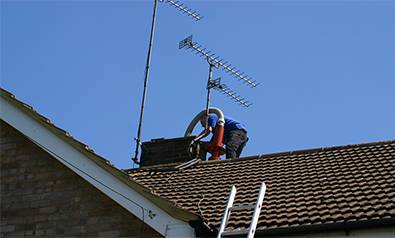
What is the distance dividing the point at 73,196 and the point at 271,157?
3857 mm

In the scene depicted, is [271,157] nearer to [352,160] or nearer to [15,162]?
[352,160]

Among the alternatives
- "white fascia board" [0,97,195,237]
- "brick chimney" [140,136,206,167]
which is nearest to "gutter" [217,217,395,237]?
"white fascia board" [0,97,195,237]

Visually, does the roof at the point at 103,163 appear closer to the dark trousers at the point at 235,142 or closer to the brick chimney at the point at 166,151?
the brick chimney at the point at 166,151

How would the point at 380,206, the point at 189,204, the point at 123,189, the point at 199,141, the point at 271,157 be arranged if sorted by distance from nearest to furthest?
the point at 380,206 < the point at 123,189 < the point at 189,204 < the point at 271,157 < the point at 199,141

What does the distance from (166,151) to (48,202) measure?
3871 mm

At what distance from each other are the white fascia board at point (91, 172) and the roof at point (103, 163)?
0.05 m

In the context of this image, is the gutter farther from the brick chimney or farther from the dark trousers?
the dark trousers

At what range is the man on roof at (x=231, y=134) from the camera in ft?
48.1

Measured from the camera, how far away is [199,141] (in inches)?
559

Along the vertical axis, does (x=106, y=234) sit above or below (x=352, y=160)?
below

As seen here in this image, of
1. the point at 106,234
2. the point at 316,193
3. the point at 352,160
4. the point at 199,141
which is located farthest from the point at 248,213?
the point at 199,141

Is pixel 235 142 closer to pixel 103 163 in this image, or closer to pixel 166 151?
pixel 166 151

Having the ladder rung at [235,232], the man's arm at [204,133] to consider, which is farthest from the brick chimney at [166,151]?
the ladder rung at [235,232]

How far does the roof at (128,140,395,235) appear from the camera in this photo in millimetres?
9297
